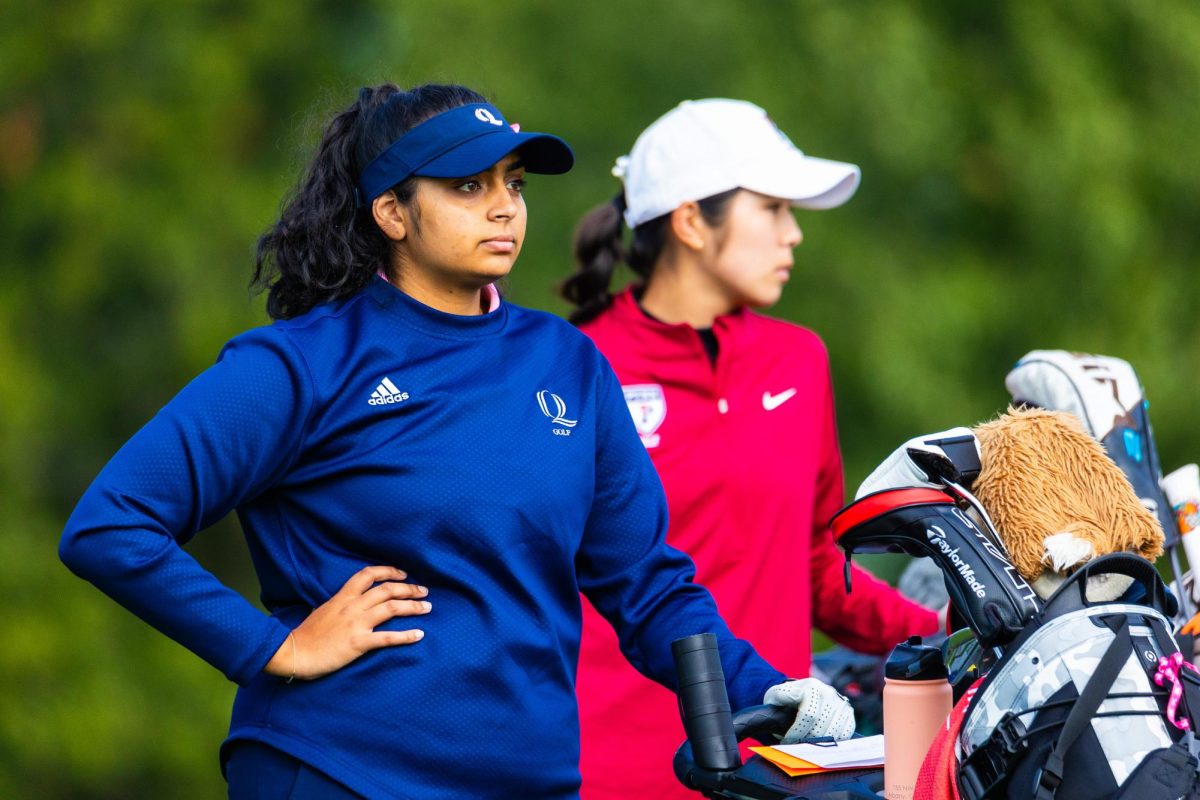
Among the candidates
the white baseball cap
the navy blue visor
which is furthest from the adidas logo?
the white baseball cap

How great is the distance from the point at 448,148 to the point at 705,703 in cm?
102

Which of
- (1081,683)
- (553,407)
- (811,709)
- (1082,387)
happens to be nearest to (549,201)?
(1082,387)

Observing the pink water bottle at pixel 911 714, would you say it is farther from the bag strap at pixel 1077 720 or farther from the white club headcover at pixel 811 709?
the bag strap at pixel 1077 720

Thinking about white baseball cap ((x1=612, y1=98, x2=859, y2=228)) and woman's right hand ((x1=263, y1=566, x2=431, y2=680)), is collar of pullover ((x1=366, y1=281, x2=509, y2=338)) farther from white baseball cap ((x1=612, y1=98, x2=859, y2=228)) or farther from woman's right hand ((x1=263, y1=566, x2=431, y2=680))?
white baseball cap ((x1=612, y1=98, x2=859, y2=228))

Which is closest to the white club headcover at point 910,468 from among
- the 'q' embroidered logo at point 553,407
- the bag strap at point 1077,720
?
the bag strap at point 1077,720

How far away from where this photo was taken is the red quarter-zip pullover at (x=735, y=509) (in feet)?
12.2

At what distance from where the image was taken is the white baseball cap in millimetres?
4098

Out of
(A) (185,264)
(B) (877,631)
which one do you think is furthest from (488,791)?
(A) (185,264)

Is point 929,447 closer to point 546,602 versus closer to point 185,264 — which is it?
point 546,602

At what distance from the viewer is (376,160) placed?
9.52 feet

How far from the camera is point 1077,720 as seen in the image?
2.29 meters

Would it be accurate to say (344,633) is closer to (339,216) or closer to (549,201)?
(339,216)

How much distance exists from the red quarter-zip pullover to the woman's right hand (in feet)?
3.95

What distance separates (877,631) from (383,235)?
5.70ft
